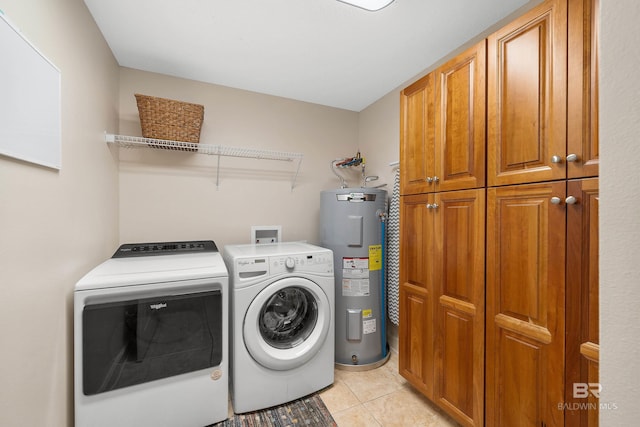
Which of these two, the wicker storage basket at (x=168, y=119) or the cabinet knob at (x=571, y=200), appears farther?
the wicker storage basket at (x=168, y=119)

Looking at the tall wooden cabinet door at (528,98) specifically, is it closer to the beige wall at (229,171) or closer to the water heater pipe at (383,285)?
the water heater pipe at (383,285)

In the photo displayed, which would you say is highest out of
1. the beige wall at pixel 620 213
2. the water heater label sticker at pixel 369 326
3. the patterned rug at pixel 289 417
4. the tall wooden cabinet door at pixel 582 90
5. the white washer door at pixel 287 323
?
the tall wooden cabinet door at pixel 582 90

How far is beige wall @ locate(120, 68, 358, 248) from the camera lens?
207cm

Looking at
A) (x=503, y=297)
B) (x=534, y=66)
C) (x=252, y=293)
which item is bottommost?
(x=252, y=293)

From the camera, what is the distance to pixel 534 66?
1.08 m

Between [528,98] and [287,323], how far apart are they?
1892 mm

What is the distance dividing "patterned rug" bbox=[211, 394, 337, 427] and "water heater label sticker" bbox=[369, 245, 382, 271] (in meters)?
1.02

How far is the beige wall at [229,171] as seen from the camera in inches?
81.6

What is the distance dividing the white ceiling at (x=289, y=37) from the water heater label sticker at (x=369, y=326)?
2.02 m

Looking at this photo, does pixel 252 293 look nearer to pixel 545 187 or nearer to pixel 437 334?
pixel 437 334

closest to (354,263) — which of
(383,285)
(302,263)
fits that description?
(383,285)

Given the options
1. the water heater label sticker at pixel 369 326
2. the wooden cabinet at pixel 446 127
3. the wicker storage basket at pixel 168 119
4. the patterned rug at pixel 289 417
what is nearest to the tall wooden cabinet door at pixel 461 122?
the wooden cabinet at pixel 446 127

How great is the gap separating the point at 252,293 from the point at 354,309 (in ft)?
2.92

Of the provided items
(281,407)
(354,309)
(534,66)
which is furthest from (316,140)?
(281,407)
